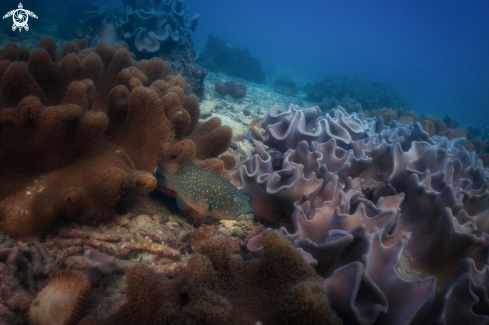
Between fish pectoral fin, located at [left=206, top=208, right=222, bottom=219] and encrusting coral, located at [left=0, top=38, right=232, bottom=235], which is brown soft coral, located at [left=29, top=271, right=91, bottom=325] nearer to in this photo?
encrusting coral, located at [left=0, top=38, right=232, bottom=235]

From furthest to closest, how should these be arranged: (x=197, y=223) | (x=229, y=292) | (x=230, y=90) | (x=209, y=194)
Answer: (x=230, y=90), (x=197, y=223), (x=209, y=194), (x=229, y=292)

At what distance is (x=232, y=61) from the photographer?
25.6 metres

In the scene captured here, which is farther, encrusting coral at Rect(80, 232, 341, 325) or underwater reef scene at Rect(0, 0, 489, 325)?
underwater reef scene at Rect(0, 0, 489, 325)

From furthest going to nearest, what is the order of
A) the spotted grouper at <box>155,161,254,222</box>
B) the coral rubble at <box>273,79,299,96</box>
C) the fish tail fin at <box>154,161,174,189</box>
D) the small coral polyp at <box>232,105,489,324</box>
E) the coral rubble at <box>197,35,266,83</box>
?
1. the coral rubble at <box>197,35,266,83</box>
2. the coral rubble at <box>273,79,299,96</box>
3. the fish tail fin at <box>154,161,174,189</box>
4. the spotted grouper at <box>155,161,254,222</box>
5. the small coral polyp at <box>232,105,489,324</box>

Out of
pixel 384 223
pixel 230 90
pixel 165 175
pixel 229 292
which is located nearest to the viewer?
pixel 229 292

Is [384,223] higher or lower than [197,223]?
higher

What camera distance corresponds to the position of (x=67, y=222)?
9.79 ft

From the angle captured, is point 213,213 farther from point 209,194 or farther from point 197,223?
point 197,223

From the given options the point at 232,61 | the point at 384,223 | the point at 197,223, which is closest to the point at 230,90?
the point at 197,223

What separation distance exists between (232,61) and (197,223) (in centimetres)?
2494

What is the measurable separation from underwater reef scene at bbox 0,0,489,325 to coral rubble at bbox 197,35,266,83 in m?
21.2

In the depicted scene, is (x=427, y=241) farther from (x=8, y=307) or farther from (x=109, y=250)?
(x=8, y=307)

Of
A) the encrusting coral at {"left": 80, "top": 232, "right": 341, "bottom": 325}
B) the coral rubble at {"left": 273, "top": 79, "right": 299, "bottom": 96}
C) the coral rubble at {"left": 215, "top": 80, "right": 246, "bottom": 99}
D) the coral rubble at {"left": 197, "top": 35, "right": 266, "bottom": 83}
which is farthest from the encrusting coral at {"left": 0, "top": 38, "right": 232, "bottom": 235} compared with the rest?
the coral rubble at {"left": 273, "top": 79, "right": 299, "bottom": 96}

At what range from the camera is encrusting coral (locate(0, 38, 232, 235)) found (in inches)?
107
